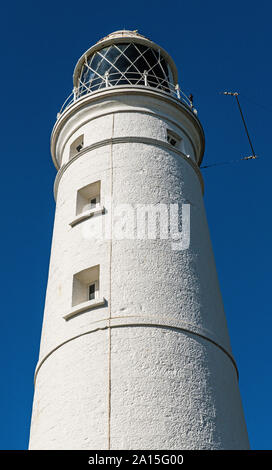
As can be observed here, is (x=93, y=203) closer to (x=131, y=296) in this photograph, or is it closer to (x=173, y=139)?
(x=173, y=139)

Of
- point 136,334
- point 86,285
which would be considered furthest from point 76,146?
point 136,334

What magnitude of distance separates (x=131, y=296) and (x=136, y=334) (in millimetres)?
923

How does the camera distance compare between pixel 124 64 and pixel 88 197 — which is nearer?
pixel 88 197

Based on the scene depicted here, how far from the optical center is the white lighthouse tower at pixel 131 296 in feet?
37.1

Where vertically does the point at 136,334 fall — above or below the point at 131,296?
below

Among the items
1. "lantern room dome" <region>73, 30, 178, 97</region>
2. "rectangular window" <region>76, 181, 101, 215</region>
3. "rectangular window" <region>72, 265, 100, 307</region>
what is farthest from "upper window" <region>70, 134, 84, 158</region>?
"rectangular window" <region>72, 265, 100, 307</region>

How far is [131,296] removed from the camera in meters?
12.7

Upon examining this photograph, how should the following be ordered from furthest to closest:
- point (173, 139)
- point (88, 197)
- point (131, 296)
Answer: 1. point (173, 139)
2. point (88, 197)
3. point (131, 296)

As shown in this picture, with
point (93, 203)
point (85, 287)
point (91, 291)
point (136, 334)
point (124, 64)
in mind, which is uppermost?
point (124, 64)

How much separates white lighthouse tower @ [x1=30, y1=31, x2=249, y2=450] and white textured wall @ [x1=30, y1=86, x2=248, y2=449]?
0.03m

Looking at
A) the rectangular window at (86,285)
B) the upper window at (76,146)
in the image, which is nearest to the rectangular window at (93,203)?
the upper window at (76,146)

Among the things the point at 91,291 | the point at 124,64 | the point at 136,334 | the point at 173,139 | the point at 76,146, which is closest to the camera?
the point at 136,334

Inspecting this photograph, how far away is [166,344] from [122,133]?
650 centimetres

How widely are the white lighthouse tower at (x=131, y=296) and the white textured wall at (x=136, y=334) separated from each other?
0.09 feet
